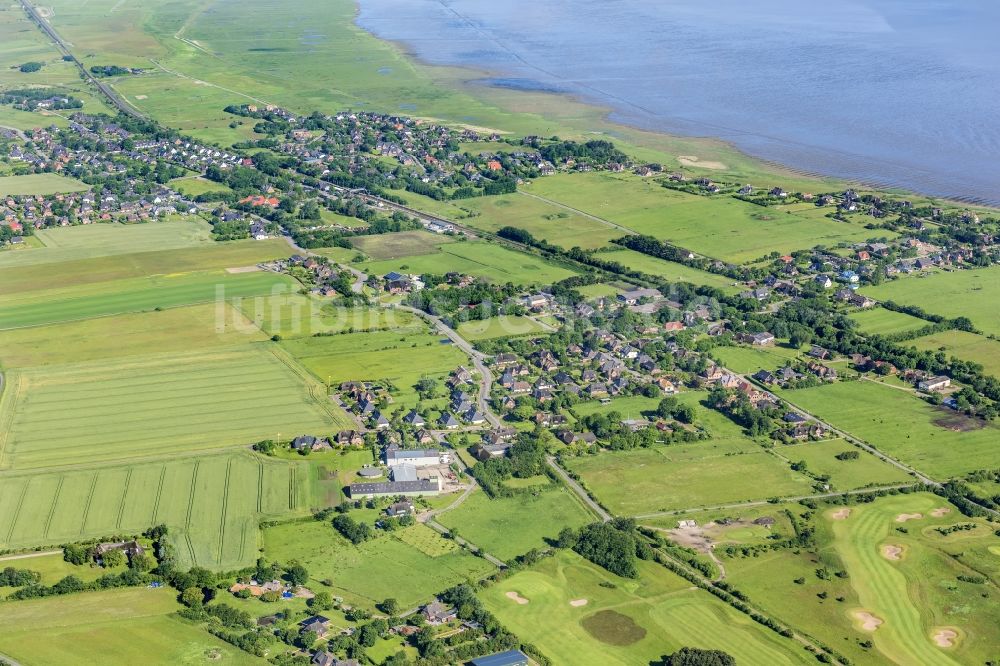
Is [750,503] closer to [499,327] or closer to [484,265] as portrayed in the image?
[499,327]

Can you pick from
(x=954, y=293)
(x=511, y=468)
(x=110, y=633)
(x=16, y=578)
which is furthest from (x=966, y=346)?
(x=16, y=578)

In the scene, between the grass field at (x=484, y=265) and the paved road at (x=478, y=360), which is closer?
the paved road at (x=478, y=360)

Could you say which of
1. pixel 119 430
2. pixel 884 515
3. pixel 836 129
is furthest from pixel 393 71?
pixel 884 515

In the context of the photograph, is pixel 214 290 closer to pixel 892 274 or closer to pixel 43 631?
pixel 43 631

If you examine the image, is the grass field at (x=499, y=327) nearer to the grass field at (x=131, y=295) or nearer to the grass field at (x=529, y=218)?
the grass field at (x=131, y=295)

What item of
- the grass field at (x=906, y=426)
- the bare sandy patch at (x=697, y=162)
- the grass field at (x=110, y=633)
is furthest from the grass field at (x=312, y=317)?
the bare sandy patch at (x=697, y=162)

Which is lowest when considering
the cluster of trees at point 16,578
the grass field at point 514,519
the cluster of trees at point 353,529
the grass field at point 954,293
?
the cluster of trees at point 16,578

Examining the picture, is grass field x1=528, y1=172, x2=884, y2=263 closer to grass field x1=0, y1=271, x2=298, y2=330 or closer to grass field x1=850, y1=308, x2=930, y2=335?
grass field x1=850, y1=308, x2=930, y2=335
